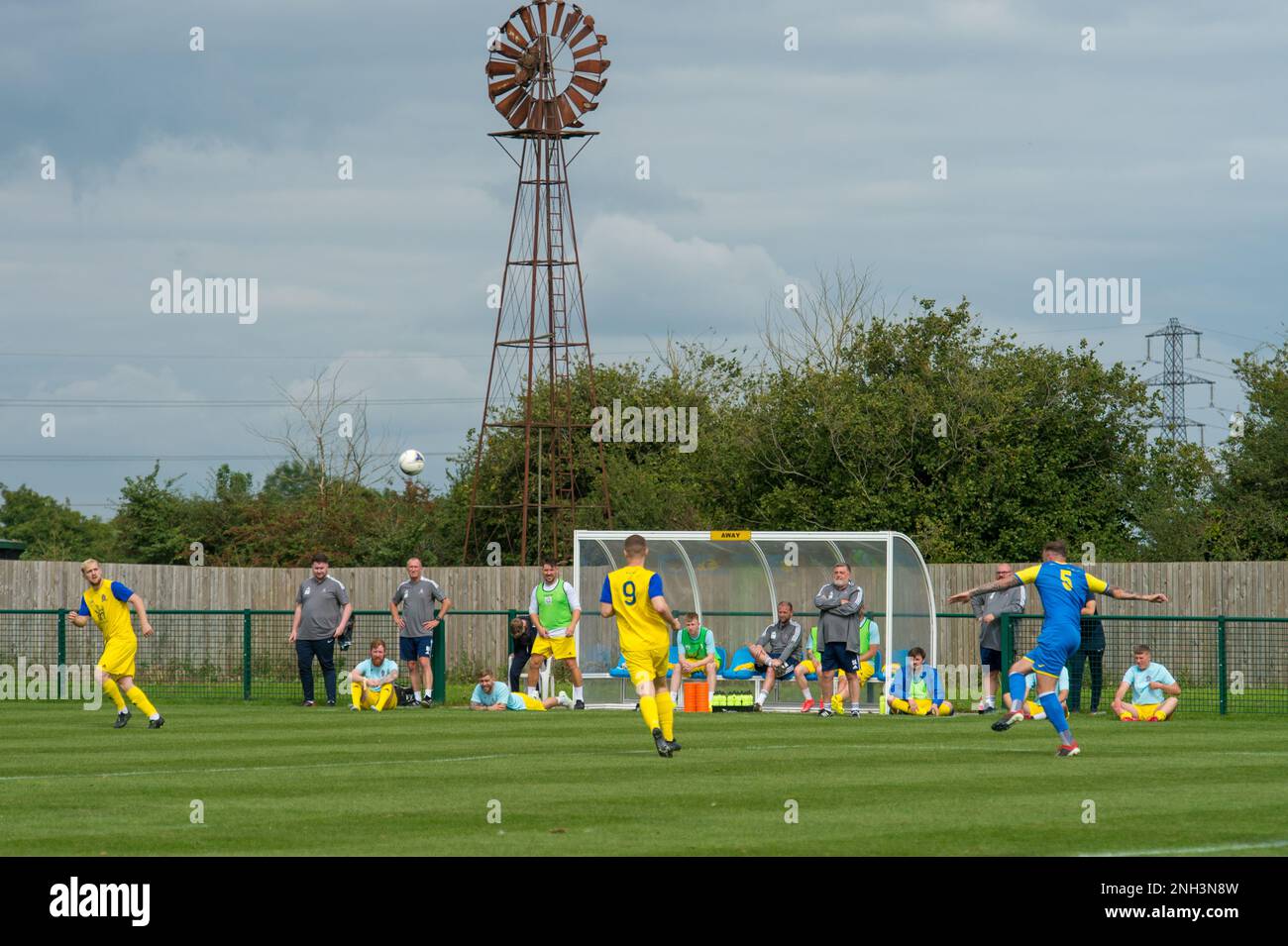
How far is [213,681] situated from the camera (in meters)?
28.9

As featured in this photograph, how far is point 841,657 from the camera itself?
79.6 ft

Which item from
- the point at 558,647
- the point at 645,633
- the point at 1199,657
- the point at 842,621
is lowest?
the point at 1199,657

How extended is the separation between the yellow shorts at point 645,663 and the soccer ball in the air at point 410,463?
31825 millimetres

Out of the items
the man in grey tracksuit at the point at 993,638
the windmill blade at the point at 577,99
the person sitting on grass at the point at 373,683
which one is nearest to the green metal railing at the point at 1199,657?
the man in grey tracksuit at the point at 993,638

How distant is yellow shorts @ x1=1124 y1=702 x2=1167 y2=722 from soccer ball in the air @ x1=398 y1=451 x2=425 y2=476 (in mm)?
28046

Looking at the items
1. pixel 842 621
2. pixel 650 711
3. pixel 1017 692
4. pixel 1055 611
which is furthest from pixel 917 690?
pixel 650 711

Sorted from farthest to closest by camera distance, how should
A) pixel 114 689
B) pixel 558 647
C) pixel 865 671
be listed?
pixel 558 647 < pixel 865 671 < pixel 114 689

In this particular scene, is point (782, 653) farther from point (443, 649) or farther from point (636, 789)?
point (636, 789)

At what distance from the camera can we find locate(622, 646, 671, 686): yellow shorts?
16891mm

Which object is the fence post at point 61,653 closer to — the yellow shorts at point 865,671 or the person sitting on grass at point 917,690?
the yellow shorts at point 865,671
